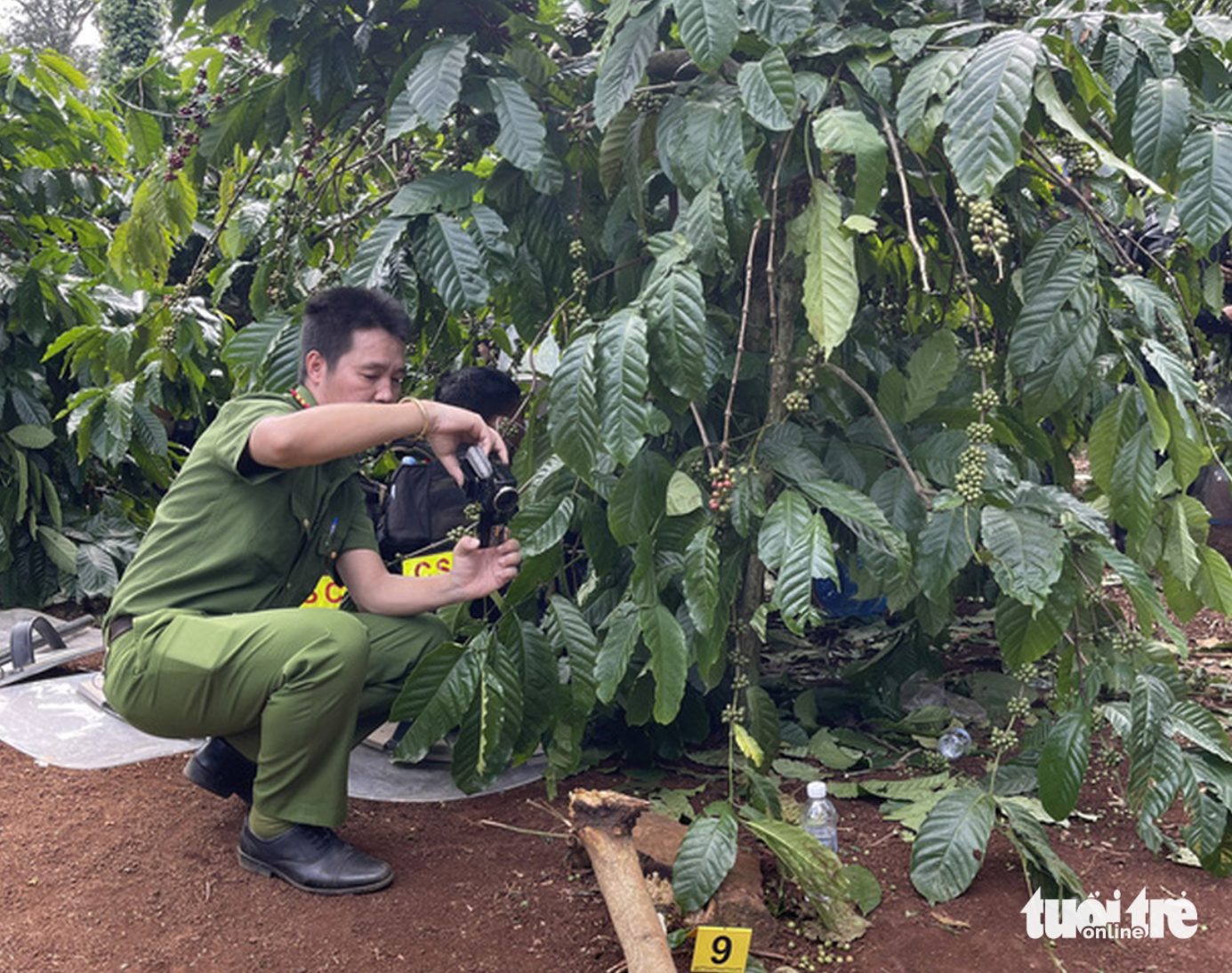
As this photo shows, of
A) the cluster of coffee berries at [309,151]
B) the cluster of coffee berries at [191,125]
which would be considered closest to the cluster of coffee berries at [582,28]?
the cluster of coffee berries at [309,151]

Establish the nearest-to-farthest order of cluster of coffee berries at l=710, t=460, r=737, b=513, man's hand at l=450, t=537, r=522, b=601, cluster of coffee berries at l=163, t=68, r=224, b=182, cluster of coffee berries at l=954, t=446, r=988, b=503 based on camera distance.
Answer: cluster of coffee berries at l=954, t=446, r=988, b=503
cluster of coffee berries at l=710, t=460, r=737, b=513
man's hand at l=450, t=537, r=522, b=601
cluster of coffee berries at l=163, t=68, r=224, b=182

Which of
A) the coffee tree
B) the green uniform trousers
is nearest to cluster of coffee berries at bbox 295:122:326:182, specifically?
the coffee tree

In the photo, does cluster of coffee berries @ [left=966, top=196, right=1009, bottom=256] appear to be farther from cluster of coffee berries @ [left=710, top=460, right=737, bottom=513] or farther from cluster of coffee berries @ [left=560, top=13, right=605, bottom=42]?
cluster of coffee berries @ [left=560, top=13, right=605, bottom=42]

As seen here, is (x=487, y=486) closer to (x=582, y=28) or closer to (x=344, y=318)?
(x=344, y=318)

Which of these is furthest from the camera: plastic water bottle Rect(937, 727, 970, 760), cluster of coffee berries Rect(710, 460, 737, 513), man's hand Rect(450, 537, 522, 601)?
plastic water bottle Rect(937, 727, 970, 760)

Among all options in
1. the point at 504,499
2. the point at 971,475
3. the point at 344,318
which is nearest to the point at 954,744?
the point at 971,475

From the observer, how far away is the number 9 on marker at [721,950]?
177 centimetres

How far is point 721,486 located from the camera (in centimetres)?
193

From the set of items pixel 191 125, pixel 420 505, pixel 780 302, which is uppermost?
pixel 191 125

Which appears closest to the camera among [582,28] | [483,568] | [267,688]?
[267,688]

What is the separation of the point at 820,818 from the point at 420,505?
1.29 meters

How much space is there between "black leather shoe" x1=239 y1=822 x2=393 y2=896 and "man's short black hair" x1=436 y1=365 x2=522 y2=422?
118 cm

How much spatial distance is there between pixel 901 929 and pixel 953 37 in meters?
1.43

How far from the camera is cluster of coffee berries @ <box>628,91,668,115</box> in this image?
6.99 feet
